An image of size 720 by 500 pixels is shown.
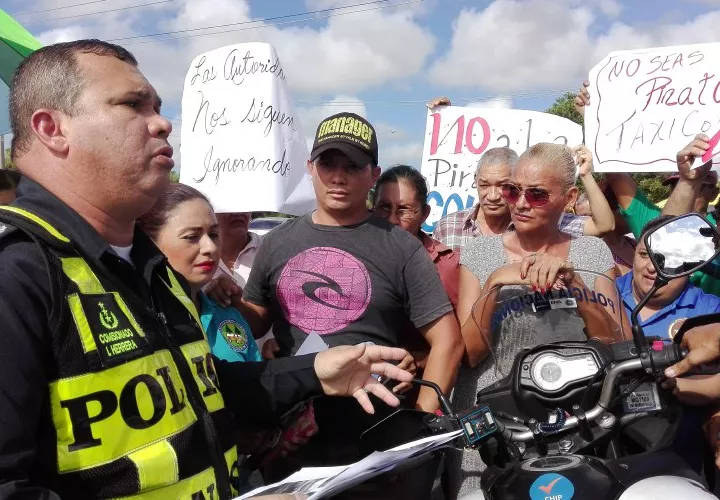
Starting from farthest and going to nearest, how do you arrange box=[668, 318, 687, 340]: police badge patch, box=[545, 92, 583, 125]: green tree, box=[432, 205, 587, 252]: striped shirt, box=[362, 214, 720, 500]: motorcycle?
1. box=[545, 92, 583, 125]: green tree
2. box=[432, 205, 587, 252]: striped shirt
3. box=[668, 318, 687, 340]: police badge patch
4. box=[362, 214, 720, 500]: motorcycle

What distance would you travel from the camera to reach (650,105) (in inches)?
171

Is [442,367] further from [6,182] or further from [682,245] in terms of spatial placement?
[6,182]

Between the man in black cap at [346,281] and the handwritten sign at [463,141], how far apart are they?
2.99m

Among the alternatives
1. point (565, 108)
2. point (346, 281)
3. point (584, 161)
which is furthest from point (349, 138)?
point (565, 108)

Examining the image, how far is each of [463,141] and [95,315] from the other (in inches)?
200

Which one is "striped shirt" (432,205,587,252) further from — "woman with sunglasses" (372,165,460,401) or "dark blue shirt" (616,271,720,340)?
"dark blue shirt" (616,271,720,340)

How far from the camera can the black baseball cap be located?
10.0ft

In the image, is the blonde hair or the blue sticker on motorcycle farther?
the blonde hair

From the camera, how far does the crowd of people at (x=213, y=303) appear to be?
1374 millimetres

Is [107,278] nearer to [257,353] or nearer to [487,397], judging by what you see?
[487,397]

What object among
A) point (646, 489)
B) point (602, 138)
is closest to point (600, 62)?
point (602, 138)

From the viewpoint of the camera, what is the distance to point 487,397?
193 cm

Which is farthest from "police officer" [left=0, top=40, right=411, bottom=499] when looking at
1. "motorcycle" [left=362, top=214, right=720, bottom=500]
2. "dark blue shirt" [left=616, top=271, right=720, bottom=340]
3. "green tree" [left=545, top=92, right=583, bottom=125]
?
"green tree" [left=545, top=92, right=583, bottom=125]

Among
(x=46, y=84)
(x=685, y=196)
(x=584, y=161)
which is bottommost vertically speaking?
(x=685, y=196)
